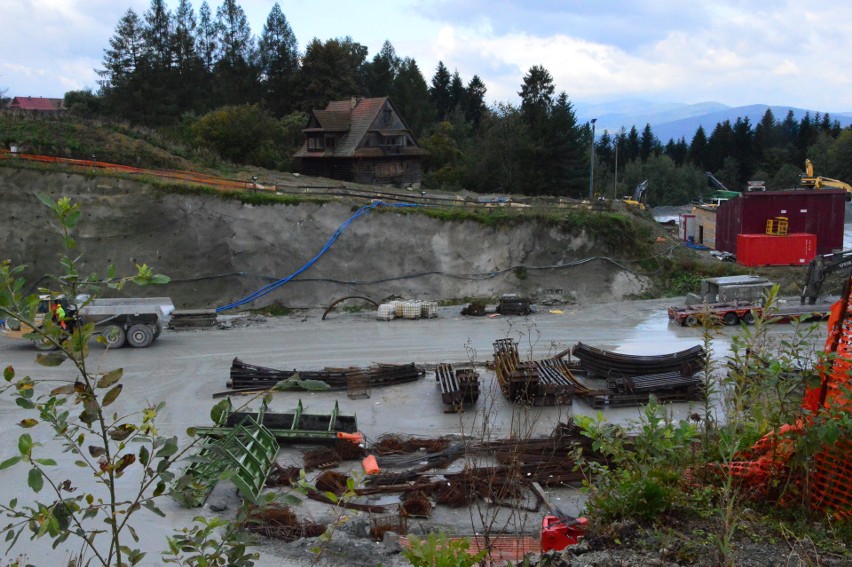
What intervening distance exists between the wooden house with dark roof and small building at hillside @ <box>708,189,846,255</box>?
65.8ft

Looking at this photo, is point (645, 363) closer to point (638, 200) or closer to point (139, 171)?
point (139, 171)

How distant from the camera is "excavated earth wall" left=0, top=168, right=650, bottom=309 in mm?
30984

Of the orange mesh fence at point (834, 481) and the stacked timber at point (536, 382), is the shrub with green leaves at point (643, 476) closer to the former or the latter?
the orange mesh fence at point (834, 481)

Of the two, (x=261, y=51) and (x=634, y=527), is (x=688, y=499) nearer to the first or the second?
(x=634, y=527)

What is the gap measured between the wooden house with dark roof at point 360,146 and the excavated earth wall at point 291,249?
13.6 meters

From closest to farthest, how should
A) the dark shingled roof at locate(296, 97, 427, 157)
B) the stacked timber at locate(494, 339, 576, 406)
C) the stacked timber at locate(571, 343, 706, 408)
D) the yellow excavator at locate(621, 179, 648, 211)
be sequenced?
the stacked timber at locate(494, 339, 576, 406) < the stacked timber at locate(571, 343, 706, 408) < the yellow excavator at locate(621, 179, 648, 211) < the dark shingled roof at locate(296, 97, 427, 157)

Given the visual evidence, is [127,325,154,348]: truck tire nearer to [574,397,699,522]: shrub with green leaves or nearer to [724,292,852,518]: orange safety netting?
[574,397,699,522]: shrub with green leaves

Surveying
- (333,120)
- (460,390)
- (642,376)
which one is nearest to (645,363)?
(642,376)

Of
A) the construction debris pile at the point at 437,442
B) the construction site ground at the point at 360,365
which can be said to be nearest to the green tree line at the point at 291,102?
the construction site ground at the point at 360,365

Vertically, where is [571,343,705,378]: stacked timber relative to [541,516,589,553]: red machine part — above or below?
below

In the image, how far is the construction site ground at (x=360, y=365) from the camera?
1279cm

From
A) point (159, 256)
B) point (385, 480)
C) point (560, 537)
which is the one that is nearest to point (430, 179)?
point (159, 256)

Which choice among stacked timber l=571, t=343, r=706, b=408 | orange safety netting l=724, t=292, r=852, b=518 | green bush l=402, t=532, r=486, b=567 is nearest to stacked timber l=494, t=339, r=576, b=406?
stacked timber l=571, t=343, r=706, b=408

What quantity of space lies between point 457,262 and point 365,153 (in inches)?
607
